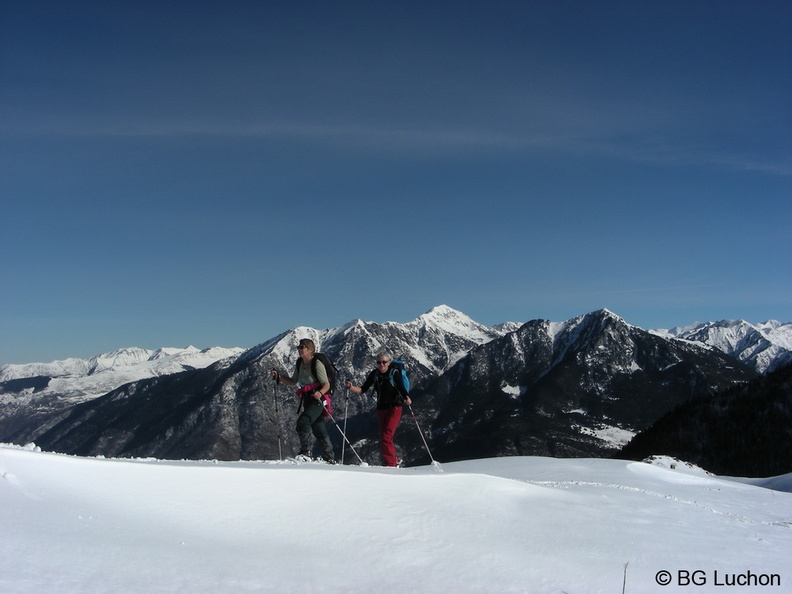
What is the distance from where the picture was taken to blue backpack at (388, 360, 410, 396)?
49.6 ft

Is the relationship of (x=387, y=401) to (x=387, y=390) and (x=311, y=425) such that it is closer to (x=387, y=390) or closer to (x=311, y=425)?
(x=387, y=390)

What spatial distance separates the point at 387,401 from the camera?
1538cm

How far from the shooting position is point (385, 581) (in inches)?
241

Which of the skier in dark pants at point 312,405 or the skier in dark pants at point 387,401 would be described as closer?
the skier in dark pants at point 312,405

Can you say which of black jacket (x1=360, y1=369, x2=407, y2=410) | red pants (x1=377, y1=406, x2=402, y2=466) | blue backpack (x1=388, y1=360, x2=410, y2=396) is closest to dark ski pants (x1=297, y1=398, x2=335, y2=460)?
black jacket (x1=360, y1=369, x2=407, y2=410)

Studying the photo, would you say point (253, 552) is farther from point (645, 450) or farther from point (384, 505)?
point (645, 450)

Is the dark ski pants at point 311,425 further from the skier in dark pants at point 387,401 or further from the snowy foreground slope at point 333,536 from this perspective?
the snowy foreground slope at point 333,536

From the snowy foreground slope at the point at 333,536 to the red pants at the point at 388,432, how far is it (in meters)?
5.58

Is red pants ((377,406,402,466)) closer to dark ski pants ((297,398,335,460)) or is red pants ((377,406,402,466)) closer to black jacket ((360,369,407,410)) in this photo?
black jacket ((360,369,407,410))

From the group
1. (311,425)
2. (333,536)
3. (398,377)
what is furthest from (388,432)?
(333,536)

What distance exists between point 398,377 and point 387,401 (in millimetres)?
756

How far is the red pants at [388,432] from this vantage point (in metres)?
15.2

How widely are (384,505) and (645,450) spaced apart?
142057 mm

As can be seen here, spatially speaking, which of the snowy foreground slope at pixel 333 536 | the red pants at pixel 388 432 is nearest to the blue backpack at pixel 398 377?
the red pants at pixel 388 432
